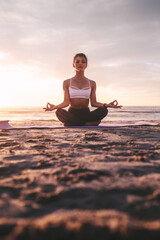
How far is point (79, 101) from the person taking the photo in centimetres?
533

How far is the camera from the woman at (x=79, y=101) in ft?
17.0

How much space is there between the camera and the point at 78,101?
5.32 m

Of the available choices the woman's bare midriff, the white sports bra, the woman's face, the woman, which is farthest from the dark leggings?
the woman's face

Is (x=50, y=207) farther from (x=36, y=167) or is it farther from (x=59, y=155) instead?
(x=59, y=155)

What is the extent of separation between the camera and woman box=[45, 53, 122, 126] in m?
5.18

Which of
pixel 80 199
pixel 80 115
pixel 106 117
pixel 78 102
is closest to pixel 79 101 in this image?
pixel 78 102

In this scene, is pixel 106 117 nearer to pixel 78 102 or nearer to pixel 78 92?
pixel 78 102

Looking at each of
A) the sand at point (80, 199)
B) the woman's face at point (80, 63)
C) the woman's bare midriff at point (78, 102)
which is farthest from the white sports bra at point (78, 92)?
the sand at point (80, 199)

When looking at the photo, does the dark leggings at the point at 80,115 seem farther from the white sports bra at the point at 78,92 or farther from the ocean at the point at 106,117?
the ocean at the point at 106,117

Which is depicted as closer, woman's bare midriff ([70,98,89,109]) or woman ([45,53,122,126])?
woman ([45,53,122,126])

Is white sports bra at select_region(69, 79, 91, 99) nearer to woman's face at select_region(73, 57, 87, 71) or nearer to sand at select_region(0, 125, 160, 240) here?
woman's face at select_region(73, 57, 87, 71)

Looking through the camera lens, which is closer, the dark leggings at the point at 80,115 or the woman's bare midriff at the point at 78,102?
the dark leggings at the point at 80,115

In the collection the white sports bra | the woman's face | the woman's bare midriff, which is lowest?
the woman's bare midriff

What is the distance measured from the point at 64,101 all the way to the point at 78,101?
0.41m
